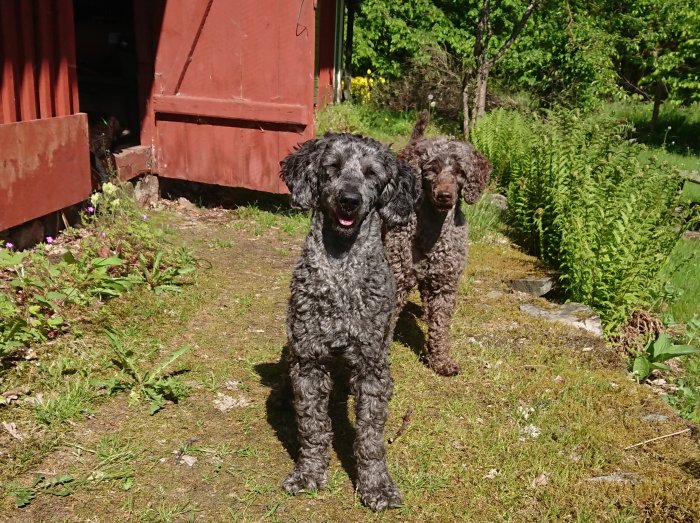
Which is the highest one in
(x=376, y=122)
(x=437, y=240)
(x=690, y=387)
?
(x=376, y=122)

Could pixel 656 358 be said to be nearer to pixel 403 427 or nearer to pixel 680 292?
pixel 680 292

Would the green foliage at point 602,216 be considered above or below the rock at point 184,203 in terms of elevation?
above

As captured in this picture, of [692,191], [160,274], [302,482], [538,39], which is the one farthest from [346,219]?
[538,39]

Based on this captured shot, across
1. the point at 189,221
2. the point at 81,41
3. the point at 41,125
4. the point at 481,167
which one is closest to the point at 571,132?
the point at 481,167

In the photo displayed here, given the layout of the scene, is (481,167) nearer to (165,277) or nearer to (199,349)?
(199,349)

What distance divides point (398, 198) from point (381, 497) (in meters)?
1.62

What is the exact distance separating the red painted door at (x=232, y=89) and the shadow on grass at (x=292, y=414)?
13.4ft

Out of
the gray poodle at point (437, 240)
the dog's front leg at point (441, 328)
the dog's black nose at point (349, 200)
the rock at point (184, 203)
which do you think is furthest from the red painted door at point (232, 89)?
the dog's black nose at point (349, 200)

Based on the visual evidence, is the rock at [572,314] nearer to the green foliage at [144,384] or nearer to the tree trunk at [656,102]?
the green foliage at [144,384]

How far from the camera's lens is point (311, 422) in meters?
3.29

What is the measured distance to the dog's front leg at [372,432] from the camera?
329 cm

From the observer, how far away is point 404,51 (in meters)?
17.6

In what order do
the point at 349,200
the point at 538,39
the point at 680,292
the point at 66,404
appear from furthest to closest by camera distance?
the point at 538,39, the point at 680,292, the point at 66,404, the point at 349,200

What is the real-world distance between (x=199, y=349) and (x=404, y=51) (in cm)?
1456
